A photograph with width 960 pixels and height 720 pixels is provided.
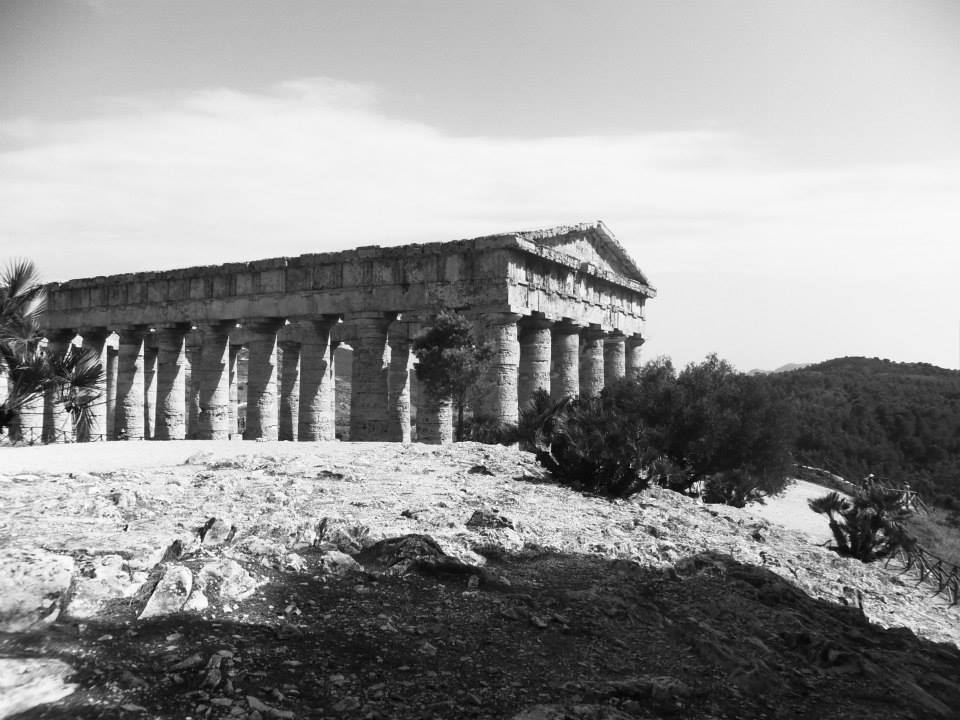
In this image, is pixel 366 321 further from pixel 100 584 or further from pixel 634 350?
pixel 100 584

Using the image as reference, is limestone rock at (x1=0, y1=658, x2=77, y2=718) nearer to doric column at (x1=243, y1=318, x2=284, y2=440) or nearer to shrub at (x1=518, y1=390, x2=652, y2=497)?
shrub at (x1=518, y1=390, x2=652, y2=497)

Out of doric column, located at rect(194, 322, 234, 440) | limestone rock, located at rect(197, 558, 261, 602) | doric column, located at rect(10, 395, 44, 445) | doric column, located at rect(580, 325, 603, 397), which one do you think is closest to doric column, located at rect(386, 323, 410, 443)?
doric column, located at rect(194, 322, 234, 440)

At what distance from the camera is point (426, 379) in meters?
21.2

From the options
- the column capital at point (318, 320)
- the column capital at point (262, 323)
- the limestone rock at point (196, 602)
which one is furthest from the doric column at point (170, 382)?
the limestone rock at point (196, 602)

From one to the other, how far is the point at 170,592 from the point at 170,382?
76.0ft

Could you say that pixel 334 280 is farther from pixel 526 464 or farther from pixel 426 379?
pixel 526 464

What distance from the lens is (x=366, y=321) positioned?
74.2 ft

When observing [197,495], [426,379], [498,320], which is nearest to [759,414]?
[498,320]

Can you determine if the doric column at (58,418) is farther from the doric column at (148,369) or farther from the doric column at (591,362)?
the doric column at (591,362)

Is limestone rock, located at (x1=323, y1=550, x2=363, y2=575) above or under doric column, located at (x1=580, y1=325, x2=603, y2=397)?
under

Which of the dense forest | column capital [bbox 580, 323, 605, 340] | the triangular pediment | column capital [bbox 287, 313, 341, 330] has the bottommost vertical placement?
the dense forest

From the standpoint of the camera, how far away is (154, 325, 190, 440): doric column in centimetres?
2697

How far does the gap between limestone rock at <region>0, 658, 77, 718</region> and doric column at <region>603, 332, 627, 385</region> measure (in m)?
23.0

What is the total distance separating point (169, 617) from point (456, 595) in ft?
7.31
